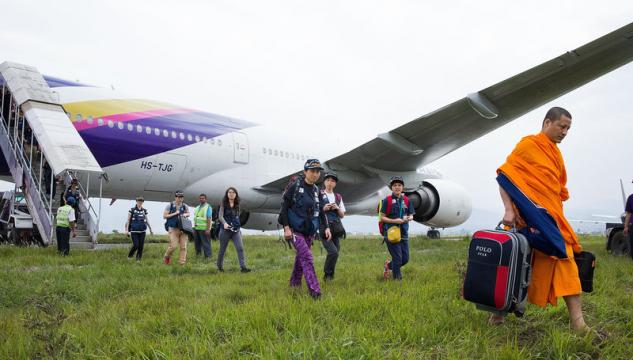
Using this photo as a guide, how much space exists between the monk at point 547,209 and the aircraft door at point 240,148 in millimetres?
9851

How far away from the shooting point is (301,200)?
4.76 m

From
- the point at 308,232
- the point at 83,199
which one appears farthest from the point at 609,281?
the point at 83,199

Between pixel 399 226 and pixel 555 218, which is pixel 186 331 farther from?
pixel 399 226

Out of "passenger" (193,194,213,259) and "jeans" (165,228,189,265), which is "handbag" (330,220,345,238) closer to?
"jeans" (165,228,189,265)

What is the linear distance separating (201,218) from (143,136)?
2832mm

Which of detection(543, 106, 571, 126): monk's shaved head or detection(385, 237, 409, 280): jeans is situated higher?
detection(543, 106, 571, 126): monk's shaved head

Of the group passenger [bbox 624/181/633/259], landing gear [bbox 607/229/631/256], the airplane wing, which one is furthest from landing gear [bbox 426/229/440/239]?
passenger [bbox 624/181/633/259]

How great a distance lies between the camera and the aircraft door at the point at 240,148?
1254 cm

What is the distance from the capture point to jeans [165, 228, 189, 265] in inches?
324

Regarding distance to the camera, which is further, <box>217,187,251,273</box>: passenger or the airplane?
the airplane

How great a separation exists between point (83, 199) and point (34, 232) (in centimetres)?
244

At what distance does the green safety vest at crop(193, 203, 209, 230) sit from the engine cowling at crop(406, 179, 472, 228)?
16.4 ft

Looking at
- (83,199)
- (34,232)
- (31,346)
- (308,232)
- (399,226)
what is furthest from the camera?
(34,232)

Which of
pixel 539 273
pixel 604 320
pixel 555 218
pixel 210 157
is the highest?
pixel 210 157
